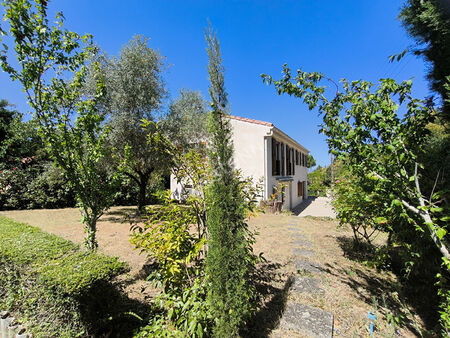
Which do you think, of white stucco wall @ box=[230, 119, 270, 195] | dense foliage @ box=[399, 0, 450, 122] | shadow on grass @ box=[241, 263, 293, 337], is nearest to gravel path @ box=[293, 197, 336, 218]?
white stucco wall @ box=[230, 119, 270, 195]

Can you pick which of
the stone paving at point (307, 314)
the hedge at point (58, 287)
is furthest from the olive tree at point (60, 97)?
the stone paving at point (307, 314)

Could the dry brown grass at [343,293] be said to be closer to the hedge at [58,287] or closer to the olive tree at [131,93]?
the hedge at [58,287]

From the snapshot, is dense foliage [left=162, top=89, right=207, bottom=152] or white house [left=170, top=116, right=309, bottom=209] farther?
white house [left=170, top=116, right=309, bottom=209]

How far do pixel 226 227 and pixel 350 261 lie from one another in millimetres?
4685

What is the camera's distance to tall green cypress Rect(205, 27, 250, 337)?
1.96 metres

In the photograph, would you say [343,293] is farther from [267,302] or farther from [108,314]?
[108,314]

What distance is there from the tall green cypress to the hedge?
1.25 metres

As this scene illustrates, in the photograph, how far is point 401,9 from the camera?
3252 mm

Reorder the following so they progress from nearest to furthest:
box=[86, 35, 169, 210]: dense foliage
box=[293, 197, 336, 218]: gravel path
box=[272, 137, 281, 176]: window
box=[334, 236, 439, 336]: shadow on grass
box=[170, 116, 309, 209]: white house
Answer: box=[334, 236, 439, 336]: shadow on grass
box=[86, 35, 169, 210]: dense foliage
box=[170, 116, 309, 209]: white house
box=[272, 137, 281, 176]: window
box=[293, 197, 336, 218]: gravel path

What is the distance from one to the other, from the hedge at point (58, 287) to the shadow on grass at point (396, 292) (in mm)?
3674

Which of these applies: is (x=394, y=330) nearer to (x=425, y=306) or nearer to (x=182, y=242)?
(x=425, y=306)

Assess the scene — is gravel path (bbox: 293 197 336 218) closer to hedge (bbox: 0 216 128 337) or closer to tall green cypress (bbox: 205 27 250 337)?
tall green cypress (bbox: 205 27 250 337)

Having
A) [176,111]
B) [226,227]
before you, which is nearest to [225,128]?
[226,227]

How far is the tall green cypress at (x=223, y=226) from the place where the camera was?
1.96 m
